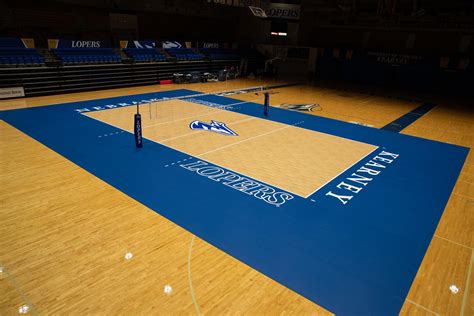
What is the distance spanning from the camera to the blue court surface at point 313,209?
4.18 metres

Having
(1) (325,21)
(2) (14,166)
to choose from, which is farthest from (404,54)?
(2) (14,166)

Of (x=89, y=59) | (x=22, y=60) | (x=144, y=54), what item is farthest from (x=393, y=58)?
(x=22, y=60)

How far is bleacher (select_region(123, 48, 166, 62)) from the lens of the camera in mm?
18775

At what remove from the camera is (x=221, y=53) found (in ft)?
78.8

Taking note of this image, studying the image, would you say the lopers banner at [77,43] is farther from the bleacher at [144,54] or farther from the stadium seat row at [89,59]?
the bleacher at [144,54]

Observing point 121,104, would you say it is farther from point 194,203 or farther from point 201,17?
point 201,17

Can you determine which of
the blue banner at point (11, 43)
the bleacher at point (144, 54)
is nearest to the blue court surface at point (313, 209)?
the blue banner at point (11, 43)

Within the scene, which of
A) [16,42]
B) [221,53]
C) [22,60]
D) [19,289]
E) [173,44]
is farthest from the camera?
[221,53]

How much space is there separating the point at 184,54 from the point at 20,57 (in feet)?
32.6

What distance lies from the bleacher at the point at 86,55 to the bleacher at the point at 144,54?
102 centimetres

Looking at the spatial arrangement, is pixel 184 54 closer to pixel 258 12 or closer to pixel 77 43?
pixel 77 43

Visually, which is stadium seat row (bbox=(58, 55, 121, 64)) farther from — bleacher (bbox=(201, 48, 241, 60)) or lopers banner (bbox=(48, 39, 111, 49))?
bleacher (bbox=(201, 48, 241, 60))

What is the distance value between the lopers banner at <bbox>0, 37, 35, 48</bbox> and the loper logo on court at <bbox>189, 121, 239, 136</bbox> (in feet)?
33.8

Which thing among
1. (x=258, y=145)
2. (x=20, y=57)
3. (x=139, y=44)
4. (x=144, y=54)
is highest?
(x=139, y=44)
